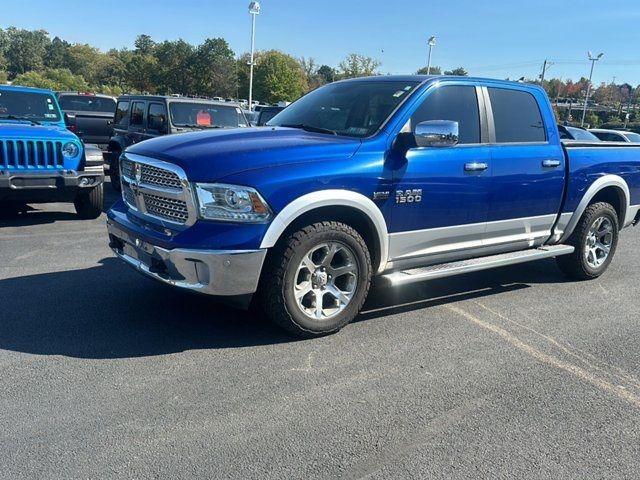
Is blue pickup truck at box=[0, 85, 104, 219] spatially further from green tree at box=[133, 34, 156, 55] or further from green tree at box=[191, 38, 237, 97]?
green tree at box=[133, 34, 156, 55]

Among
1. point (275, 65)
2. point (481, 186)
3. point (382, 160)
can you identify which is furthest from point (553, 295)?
point (275, 65)

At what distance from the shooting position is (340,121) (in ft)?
16.1

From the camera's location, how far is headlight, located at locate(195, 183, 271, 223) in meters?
3.77

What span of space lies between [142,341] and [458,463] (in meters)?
2.38

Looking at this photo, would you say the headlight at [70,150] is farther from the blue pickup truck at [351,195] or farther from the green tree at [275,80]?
the green tree at [275,80]

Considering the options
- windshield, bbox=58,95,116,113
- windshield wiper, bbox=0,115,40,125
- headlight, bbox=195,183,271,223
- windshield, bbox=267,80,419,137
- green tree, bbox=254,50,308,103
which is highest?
green tree, bbox=254,50,308,103

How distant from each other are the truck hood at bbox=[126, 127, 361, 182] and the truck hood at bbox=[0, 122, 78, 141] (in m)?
3.93

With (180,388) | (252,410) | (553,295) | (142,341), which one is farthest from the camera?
(553,295)

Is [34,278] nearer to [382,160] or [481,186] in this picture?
[382,160]

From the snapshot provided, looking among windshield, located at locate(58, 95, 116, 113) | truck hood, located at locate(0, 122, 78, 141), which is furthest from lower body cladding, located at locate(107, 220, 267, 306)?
windshield, located at locate(58, 95, 116, 113)

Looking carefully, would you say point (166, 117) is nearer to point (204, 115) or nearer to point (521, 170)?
point (204, 115)

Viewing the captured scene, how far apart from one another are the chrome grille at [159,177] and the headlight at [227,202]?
0.79ft

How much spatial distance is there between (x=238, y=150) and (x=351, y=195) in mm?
885

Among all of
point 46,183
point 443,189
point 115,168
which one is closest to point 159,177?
point 443,189
